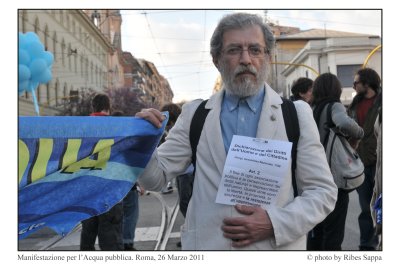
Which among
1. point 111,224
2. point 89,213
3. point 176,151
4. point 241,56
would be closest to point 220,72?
point 241,56

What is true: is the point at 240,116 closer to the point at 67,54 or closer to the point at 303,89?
the point at 303,89

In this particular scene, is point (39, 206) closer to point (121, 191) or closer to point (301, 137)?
point (121, 191)

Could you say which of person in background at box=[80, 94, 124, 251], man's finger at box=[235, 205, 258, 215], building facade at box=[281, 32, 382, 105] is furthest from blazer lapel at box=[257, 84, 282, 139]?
building facade at box=[281, 32, 382, 105]

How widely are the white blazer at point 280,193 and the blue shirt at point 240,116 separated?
41 millimetres

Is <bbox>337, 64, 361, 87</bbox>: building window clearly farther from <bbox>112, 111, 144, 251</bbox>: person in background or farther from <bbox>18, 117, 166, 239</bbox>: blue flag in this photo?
<bbox>18, 117, 166, 239</bbox>: blue flag

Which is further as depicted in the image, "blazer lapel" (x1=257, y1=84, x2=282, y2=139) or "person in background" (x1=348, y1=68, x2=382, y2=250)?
"person in background" (x1=348, y1=68, x2=382, y2=250)

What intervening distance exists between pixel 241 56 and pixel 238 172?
519 mm

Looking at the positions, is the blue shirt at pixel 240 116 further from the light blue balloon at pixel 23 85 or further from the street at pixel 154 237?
the light blue balloon at pixel 23 85

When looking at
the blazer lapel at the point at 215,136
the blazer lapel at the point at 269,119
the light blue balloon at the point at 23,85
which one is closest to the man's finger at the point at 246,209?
the blazer lapel at the point at 215,136

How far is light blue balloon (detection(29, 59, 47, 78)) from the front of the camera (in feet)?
29.7

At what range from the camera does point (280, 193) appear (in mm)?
2328

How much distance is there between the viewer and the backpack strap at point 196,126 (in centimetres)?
248

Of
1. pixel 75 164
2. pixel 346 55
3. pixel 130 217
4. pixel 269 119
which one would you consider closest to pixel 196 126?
pixel 269 119

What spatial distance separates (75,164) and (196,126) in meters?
0.74
